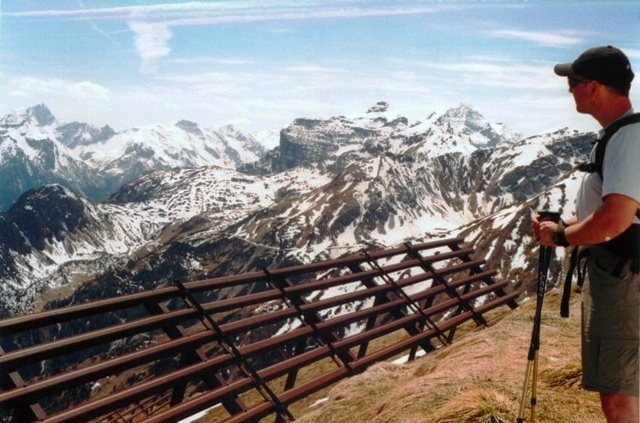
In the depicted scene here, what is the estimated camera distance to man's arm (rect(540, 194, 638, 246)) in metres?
3.87

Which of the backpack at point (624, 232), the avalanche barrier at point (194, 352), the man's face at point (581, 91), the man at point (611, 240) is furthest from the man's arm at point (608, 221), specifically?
the avalanche barrier at point (194, 352)

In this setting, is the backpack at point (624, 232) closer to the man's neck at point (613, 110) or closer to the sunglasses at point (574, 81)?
the man's neck at point (613, 110)

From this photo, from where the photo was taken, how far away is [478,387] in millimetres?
5387

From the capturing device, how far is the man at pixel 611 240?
3904 millimetres

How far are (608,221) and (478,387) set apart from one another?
251 cm

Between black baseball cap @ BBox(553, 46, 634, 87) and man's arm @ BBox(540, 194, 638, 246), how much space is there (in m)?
1.10

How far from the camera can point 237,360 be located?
7.71 metres

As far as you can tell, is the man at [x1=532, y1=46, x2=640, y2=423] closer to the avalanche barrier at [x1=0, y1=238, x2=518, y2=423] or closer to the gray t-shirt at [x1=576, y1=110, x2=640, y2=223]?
the gray t-shirt at [x1=576, y1=110, x2=640, y2=223]

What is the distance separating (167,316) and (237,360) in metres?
1.37

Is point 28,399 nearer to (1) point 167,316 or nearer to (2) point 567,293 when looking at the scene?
(1) point 167,316

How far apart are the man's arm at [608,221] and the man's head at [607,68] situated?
106 centimetres

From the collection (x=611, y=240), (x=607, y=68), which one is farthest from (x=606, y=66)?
(x=611, y=240)

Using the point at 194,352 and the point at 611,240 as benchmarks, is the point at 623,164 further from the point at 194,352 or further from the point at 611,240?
the point at 194,352

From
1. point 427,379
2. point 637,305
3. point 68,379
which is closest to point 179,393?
point 68,379
